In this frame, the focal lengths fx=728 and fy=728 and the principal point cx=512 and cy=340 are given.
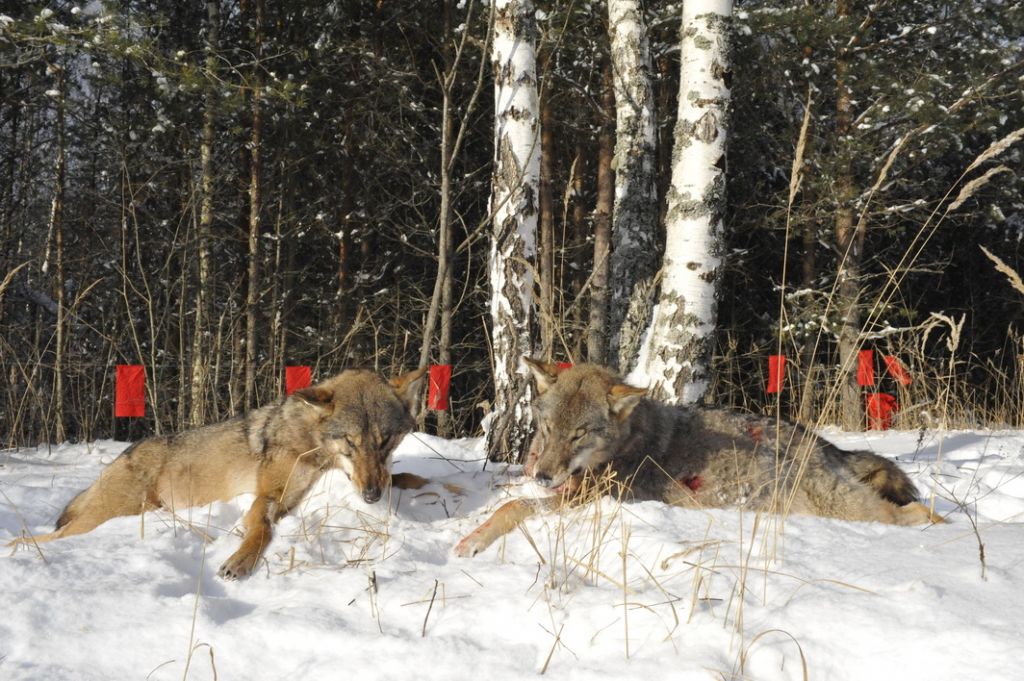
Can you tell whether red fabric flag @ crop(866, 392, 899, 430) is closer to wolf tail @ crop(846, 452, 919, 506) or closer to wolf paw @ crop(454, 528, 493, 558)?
wolf tail @ crop(846, 452, 919, 506)

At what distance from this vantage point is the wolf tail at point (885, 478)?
448 cm

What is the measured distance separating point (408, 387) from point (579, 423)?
3.95 ft

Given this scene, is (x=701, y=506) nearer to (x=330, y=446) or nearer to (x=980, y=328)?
(x=330, y=446)

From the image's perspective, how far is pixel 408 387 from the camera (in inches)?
190

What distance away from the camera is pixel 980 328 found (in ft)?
71.3

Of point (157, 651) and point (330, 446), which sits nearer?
point (157, 651)

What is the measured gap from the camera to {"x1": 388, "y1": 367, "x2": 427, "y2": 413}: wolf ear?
4801 millimetres

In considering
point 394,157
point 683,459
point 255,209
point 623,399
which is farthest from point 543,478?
point 394,157

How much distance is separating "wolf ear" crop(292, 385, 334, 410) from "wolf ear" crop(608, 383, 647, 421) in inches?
67.9

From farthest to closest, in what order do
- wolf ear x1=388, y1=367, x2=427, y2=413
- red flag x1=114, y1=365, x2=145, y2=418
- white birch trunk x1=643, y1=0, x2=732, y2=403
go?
1. red flag x1=114, y1=365, x2=145, y2=418
2. white birch trunk x1=643, y1=0, x2=732, y2=403
3. wolf ear x1=388, y1=367, x2=427, y2=413

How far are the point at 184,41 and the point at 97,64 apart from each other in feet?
15.3

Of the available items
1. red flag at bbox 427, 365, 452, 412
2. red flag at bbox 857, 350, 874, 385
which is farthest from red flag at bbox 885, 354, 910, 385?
red flag at bbox 427, 365, 452, 412

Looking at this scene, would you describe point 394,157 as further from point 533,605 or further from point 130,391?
point 533,605

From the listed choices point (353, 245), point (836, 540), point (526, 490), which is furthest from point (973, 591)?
point (353, 245)
